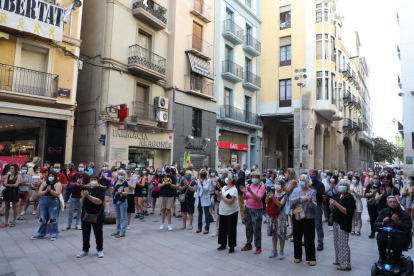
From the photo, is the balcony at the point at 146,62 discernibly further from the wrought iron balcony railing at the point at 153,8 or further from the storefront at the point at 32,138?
the storefront at the point at 32,138

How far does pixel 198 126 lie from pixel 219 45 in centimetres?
716

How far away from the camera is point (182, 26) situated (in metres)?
20.5

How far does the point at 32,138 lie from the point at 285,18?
2541 centimetres

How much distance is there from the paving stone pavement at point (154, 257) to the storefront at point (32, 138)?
20.6 feet

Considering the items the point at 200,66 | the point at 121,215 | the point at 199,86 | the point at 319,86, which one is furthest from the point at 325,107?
the point at 121,215

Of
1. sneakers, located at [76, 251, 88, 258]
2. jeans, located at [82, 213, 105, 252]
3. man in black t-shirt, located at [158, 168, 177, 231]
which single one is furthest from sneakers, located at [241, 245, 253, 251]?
sneakers, located at [76, 251, 88, 258]

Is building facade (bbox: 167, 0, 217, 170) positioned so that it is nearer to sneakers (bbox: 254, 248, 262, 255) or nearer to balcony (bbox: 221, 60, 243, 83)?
balcony (bbox: 221, 60, 243, 83)

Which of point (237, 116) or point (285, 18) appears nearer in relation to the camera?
point (237, 116)

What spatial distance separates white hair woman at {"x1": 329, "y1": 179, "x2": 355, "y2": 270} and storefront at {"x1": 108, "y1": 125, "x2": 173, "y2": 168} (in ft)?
40.4

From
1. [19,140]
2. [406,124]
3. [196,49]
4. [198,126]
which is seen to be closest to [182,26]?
[196,49]

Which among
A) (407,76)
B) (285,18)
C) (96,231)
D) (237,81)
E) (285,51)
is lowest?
(96,231)

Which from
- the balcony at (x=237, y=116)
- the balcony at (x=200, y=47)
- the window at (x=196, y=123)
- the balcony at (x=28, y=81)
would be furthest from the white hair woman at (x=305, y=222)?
the balcony at (x=237, y=116)

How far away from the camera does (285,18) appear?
29328 mm

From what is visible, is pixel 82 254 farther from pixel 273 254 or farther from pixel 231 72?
pixel 231 72
